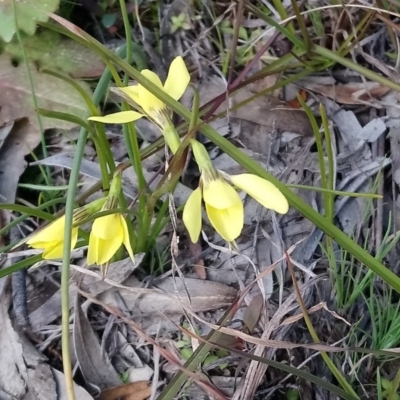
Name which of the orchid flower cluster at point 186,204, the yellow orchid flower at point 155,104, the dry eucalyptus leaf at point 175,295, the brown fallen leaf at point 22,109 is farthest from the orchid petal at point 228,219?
the brown fallen leaf at point 22,109

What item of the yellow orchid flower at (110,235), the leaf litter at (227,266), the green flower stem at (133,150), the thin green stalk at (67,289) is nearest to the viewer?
the thin green stalk at (67,289)

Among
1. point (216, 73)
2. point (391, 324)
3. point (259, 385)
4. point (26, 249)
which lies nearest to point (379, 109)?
point (216, 73)

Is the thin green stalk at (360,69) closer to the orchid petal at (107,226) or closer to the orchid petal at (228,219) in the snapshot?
the orchid petal at (228,219)

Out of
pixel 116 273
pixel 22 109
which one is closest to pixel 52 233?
pixel 116 273

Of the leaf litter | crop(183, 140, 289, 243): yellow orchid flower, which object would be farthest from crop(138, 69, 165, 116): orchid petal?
the leaf litter

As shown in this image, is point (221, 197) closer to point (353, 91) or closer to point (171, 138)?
point (171, 138)

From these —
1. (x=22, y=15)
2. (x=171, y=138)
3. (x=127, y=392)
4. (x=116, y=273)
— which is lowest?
(x=127, y=392)

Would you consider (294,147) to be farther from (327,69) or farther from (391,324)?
(391,324)
